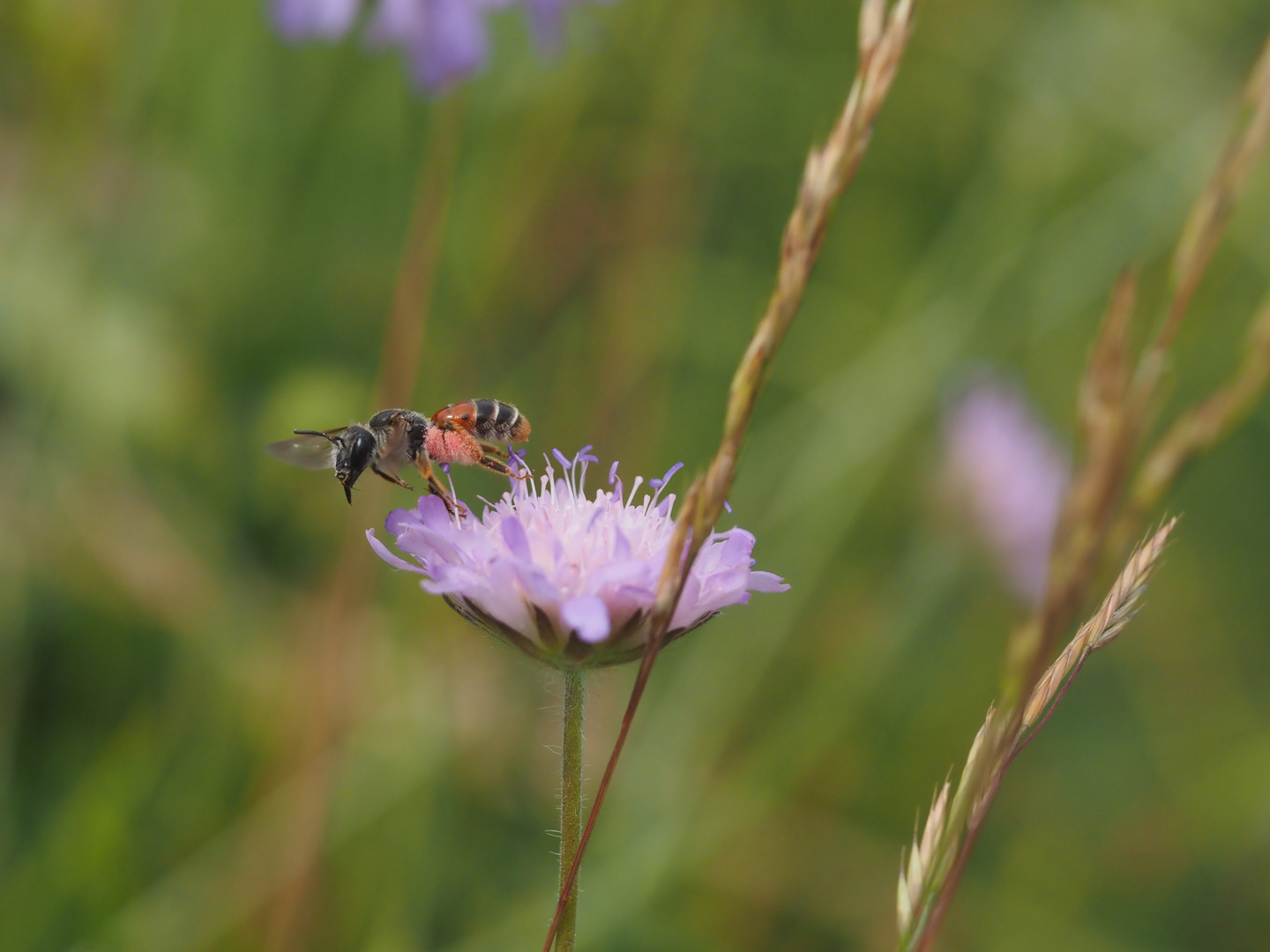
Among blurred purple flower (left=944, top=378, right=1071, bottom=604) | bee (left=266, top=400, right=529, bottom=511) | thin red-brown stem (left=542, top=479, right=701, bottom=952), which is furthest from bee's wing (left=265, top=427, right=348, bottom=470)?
blurred purple flower (left=944, top=378, right=1071, bottom=604)

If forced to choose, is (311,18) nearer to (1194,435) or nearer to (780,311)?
(780,311)

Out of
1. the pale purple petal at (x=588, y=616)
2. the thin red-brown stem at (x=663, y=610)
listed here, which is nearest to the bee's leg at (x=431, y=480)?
the pale purple petal at (x=588, y=616)

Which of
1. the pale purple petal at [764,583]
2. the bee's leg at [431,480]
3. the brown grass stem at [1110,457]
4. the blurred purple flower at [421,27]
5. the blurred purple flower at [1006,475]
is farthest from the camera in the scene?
the blurred purple flower at [1006,475]

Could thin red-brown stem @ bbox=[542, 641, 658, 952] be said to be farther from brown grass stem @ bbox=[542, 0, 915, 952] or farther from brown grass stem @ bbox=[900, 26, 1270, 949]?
brown grass stem @ bbox=[900, 26, 1270, 949]

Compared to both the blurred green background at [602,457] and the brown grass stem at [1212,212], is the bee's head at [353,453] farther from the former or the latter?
the brown grass stem at [1212,212]

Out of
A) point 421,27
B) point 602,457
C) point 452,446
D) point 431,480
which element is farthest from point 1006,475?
point 431,480

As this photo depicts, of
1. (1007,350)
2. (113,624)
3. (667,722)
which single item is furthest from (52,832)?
(1007,350)

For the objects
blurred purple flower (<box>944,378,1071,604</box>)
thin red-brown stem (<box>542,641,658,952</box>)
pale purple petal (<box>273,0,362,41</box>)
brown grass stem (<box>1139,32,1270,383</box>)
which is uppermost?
blurred purple flower (<box>944,378,1071,604</box>)
